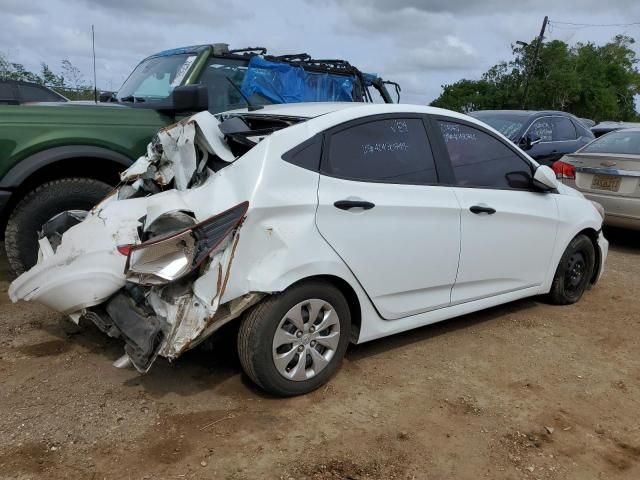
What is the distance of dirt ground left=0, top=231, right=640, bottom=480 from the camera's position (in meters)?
2.65

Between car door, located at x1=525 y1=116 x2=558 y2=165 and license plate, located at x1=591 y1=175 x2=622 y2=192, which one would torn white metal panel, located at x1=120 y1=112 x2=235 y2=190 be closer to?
license plate, located at x1=591 y1=175 x2=622 y2=192

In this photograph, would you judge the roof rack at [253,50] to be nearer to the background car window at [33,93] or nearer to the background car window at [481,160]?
the background car window at [481,160]

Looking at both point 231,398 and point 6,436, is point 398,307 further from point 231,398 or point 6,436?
point 6,436

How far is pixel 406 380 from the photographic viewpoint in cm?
351

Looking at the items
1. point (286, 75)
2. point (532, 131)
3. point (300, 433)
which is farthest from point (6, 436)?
point (532, 131)

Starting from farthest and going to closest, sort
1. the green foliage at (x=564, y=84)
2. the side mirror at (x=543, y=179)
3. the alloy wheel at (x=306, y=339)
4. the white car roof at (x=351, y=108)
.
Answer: the green foliage at (x=564, y=84)
the side mirror at (x=543, y=179)
the white car roof at (x=351, y=108)
the alloy wheel at (x=306, y=339)

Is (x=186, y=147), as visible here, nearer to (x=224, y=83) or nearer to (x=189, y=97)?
(x=189, y=97)

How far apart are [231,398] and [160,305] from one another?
69cm

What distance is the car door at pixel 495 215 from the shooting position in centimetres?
382

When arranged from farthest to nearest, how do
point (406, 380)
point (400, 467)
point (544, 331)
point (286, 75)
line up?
point (286, 75), point (544, 331), point (406, 380), point (400, 467)

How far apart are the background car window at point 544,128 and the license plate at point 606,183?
1.71m

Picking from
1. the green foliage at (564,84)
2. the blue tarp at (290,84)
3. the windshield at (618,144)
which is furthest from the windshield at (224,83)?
the green foliage at (564,84)

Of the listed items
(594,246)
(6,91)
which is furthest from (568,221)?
(6,91)

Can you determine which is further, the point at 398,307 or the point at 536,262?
the point at 536,262
